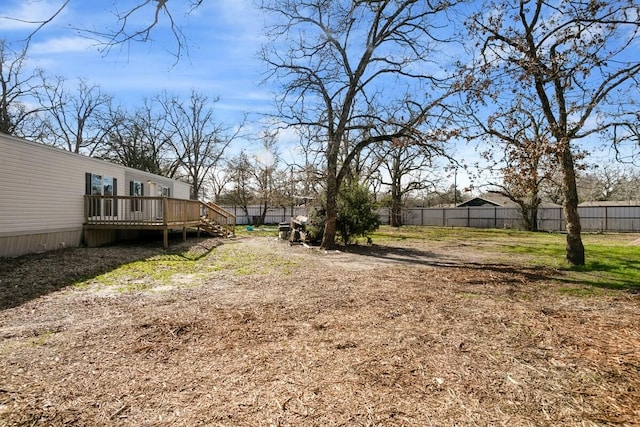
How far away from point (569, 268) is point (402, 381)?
7633mm

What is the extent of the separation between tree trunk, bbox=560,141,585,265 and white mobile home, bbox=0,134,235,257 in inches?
448

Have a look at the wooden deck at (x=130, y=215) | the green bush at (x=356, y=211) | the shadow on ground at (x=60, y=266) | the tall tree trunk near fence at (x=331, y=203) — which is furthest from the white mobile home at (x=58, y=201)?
the green bush at (x=356, y=211)

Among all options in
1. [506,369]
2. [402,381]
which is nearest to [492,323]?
[506,369]

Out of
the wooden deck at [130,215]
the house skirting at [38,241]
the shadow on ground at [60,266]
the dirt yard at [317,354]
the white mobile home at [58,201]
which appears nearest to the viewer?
the dirt yard at [317,354]

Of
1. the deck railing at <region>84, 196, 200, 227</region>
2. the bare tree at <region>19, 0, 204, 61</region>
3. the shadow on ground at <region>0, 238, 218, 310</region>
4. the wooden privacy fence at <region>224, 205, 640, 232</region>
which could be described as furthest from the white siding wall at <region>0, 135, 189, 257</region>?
the wooden privacy fence at <region>224, 205, 640, 232</region>

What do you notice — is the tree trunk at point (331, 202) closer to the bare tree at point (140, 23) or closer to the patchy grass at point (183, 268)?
the patchy grass at point (183, 268)

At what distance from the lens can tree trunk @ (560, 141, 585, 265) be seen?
26.9 feet

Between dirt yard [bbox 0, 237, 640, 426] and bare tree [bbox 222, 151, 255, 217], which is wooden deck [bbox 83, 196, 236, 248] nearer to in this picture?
dirt yard [bbox 0, 237, 640, 426]

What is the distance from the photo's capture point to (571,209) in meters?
8.44

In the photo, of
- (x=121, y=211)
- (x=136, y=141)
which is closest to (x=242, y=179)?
A: (x=136, y=141)

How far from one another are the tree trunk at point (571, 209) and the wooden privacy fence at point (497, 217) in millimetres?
11714

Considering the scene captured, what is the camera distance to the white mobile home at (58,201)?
9039mm

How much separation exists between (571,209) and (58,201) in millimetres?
13827

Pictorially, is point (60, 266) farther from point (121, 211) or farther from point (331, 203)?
point (331, 203)
